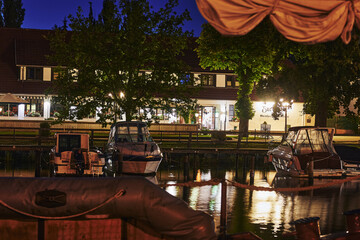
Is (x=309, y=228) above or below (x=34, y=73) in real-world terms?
below

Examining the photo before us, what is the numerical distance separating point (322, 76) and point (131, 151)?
12318 mm

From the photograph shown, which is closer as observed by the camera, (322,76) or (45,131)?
(322,76)

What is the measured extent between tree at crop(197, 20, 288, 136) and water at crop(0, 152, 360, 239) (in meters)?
7.80

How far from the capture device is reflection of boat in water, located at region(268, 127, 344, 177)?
25.0 meters

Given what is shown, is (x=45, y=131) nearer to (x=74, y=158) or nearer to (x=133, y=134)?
(x=133, y=134)

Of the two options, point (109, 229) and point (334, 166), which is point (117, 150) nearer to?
point (334, 166)

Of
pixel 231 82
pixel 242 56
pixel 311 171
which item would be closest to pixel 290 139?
pixel 311 171

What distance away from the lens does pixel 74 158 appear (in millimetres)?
23016

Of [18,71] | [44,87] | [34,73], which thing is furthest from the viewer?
[18,71]

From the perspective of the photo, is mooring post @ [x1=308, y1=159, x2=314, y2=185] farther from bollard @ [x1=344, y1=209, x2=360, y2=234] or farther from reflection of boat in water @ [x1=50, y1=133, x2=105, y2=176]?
bollard @ [x1=344, y1=209, x2=360, y2=234]

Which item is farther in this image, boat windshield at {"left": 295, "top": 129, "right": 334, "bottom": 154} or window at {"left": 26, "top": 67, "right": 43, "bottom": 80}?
window at {"left": 26, "top": 67, "right": 43, "bottom": 80}

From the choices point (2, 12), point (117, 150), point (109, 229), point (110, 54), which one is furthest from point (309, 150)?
point (2, 12)

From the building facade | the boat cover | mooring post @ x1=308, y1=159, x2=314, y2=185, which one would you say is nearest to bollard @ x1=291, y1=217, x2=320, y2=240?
the boat cover

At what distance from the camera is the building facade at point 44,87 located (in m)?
49.0
